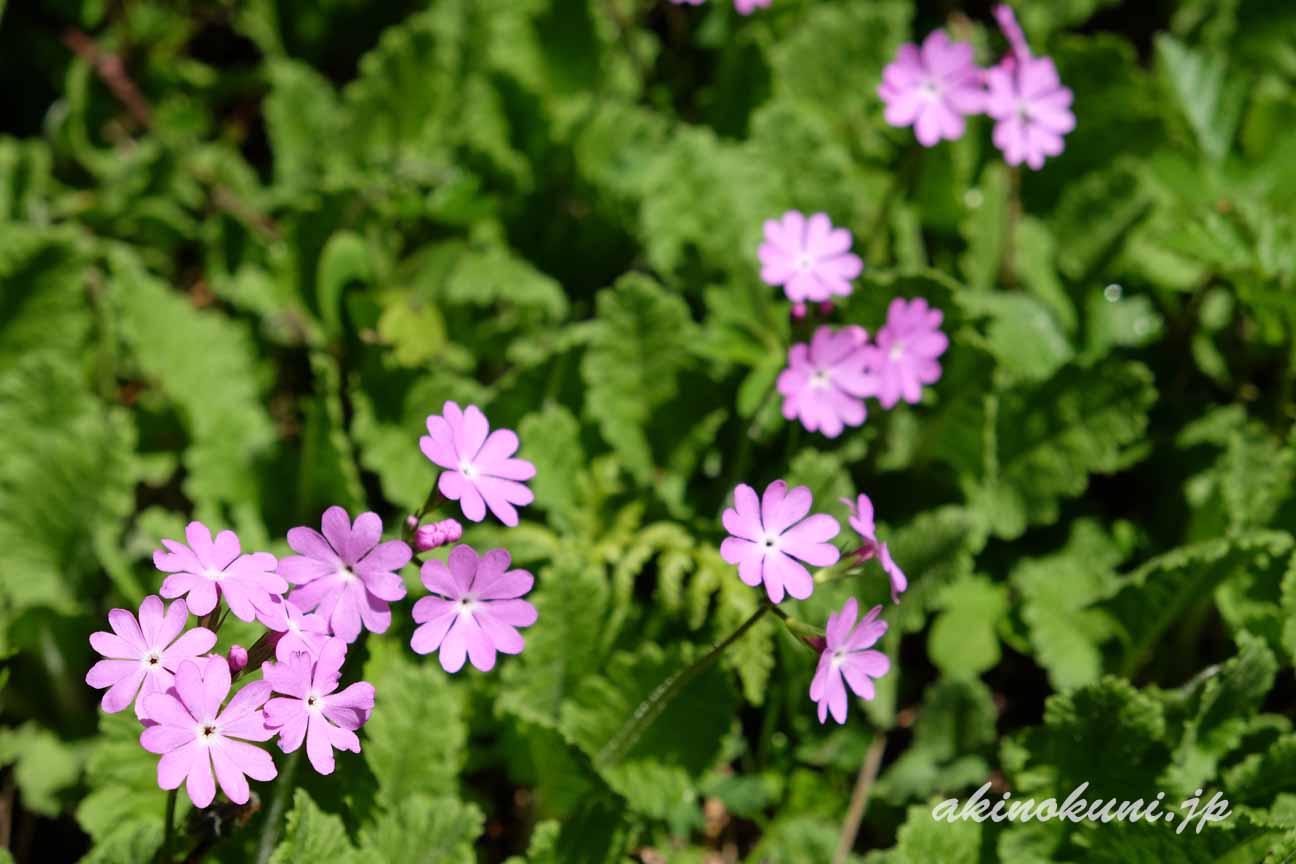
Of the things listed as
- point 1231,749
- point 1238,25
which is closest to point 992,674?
point 1231,749

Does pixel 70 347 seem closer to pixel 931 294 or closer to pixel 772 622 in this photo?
pixel 772 622

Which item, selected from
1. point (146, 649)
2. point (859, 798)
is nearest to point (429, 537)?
point (146, 649)

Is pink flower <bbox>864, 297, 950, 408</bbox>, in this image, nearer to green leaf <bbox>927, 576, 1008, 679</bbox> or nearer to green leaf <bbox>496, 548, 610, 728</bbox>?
green leaf <bbox>927, 576, 1008, 679</bbox>

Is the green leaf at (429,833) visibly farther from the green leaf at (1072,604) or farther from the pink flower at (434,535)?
the green leaf at (1072,604)

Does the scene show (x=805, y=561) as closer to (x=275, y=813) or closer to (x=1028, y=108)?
(x=275, y=813)

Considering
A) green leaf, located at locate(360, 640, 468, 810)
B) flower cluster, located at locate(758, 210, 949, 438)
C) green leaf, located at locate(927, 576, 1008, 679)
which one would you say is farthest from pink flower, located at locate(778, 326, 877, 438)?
green leaf, located at locate(360, 640, 468, 810)

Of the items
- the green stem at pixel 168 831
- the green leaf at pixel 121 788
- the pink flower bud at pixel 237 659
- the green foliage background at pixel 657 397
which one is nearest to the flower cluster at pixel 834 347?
the green foliage background at pixel 657 397
